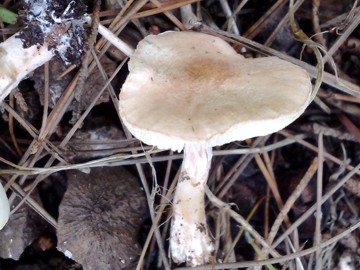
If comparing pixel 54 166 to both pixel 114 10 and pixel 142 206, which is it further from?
pixel 114 10

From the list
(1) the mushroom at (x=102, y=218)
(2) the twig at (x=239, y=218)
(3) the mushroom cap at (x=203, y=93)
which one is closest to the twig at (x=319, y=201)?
(2) the twig at (x=239, y=218)

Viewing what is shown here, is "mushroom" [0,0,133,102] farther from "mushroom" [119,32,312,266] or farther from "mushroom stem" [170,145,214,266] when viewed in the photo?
"mushroom stem" [170,145,214,266]

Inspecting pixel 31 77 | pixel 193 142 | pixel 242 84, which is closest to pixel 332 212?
pixel 242 84

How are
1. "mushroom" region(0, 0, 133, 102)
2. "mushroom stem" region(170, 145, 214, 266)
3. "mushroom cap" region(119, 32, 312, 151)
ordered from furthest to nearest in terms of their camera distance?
"mushroom stem" region(170, 145, 214, 266) < "mushroom" region(0, 0, 133, 102) < "mushroom cap" region(119, 32, 312, 151)

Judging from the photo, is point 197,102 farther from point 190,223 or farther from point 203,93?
point 190,223

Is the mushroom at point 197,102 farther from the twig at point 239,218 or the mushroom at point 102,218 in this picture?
the mushroom at point 102,218

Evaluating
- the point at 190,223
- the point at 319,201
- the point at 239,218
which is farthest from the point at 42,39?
the point at 319,201

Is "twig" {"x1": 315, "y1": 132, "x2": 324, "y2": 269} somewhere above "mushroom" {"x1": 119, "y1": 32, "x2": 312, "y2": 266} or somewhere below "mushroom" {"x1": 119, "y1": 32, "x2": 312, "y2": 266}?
below

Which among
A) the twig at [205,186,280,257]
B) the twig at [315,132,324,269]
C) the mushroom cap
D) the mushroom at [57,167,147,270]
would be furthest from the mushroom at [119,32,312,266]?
the twig at [315,132,324,269]
